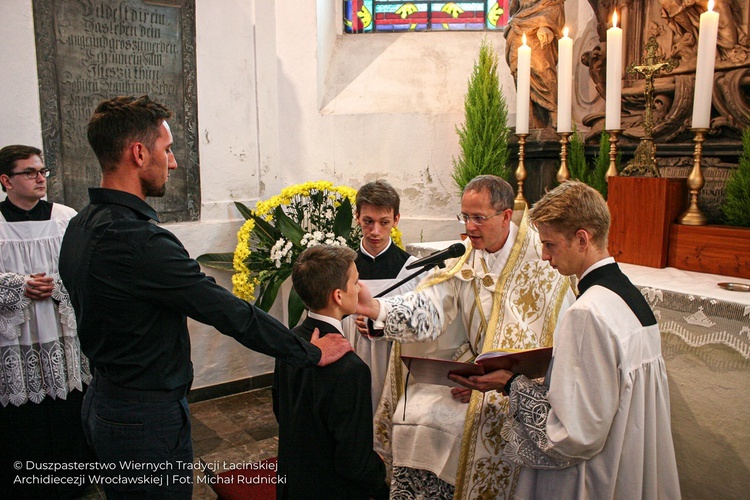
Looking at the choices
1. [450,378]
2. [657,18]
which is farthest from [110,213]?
[657,18]

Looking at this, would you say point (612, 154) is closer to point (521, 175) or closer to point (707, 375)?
point (521, 175)

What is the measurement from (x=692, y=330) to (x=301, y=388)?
5.87 ft

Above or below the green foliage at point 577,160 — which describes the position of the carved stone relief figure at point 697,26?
above

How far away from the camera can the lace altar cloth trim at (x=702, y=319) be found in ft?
8.77

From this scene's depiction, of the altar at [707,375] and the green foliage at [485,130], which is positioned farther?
the green foliage at [485,130]

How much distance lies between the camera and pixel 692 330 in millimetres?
2877

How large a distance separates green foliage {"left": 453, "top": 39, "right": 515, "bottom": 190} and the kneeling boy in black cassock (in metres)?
2.94

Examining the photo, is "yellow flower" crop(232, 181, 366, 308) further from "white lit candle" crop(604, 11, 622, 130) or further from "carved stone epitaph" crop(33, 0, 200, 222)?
"white lit candle" crop(604, 11, 622, 130)

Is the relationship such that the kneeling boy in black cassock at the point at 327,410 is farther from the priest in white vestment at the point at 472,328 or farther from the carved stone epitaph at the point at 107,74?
the carved stone epitaph at the point at 107,74

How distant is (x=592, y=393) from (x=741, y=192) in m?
1.90

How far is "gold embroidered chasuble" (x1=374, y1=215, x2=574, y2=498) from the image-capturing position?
2.81 metres

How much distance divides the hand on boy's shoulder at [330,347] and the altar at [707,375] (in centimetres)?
156

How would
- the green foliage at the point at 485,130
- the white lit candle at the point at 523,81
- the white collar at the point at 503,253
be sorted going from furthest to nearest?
the green foliage at the point at 485,130 < the white lit candle at the point at 523,81 < the white collar at the point at 503,253

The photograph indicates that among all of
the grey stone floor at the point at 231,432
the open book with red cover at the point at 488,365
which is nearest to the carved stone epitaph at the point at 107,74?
the grey stone floor at the point at 231,432
